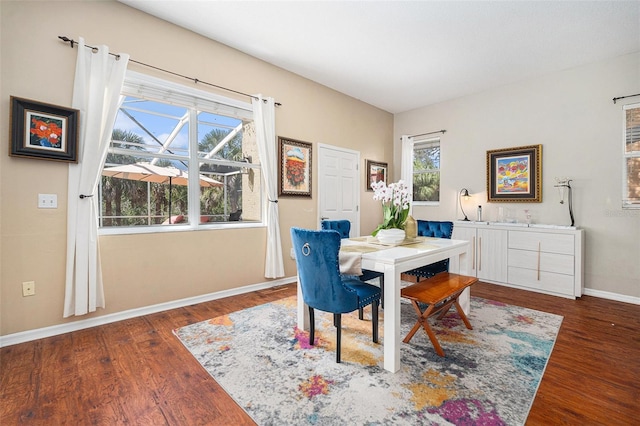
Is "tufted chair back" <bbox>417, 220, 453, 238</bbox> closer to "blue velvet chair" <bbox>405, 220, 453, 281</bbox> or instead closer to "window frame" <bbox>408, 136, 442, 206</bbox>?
"blue velvet chair" <bbox>405, 220, 453, 281</bbox>

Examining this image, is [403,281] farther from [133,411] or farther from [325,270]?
[133,411]

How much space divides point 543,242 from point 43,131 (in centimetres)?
534

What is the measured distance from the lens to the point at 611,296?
3531mm

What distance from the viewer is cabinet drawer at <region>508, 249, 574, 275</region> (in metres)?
3.54

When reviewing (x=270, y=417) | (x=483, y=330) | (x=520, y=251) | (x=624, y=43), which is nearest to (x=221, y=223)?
(x=270, y=417)

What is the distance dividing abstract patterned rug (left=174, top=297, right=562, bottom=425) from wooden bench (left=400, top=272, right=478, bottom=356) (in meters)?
0.12

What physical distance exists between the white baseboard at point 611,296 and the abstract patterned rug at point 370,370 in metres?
1.39

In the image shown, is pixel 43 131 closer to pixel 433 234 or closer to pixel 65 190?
pixel 65 190

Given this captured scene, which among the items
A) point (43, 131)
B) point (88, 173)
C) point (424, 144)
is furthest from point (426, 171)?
point (43, 131)

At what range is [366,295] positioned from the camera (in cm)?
206

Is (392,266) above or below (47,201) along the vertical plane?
below

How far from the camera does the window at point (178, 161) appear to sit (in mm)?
2867

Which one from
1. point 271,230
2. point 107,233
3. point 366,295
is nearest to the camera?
point 366,295

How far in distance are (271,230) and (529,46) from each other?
3.71 metres
